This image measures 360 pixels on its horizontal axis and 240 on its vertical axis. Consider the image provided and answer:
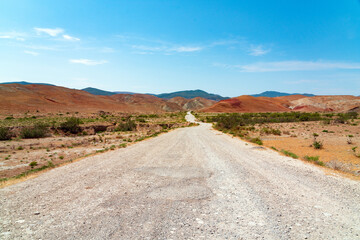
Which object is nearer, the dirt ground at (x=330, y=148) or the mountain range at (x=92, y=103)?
the dirt ground at (x=330, y=148)

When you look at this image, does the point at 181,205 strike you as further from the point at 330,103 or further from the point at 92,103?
the point at 330,103

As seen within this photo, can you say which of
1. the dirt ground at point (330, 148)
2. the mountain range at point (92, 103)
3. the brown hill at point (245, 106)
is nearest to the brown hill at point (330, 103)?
the mountain range at point (92, 103)

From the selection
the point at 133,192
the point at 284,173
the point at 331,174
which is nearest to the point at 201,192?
the point at 133,192

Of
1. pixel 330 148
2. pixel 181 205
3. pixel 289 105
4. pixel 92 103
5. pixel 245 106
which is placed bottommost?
pixel 330 148

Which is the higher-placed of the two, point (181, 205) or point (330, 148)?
point (181, 205)

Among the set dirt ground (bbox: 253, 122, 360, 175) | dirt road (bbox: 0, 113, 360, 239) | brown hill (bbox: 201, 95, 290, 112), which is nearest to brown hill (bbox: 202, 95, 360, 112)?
brown hill (bbox: 201, 95, 290, 112)

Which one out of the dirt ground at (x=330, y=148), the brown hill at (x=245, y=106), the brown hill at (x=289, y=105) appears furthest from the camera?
the brown hill at (x=245, y=106)

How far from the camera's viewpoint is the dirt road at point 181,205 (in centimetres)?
398

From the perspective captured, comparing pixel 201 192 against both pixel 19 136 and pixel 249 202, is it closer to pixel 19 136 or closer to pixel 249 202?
pixel 249 202

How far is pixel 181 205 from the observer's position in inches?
202

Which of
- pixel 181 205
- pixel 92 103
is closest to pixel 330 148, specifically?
pixel 181 205

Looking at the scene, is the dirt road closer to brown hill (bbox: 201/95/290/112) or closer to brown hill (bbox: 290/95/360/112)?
brown hill (bbox: 290/95/360/112)

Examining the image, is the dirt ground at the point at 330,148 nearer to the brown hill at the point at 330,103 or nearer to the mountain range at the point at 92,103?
the mountain range at the point at 92,103

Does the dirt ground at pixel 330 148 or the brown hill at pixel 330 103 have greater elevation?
the brown hill at pixel 330 103
